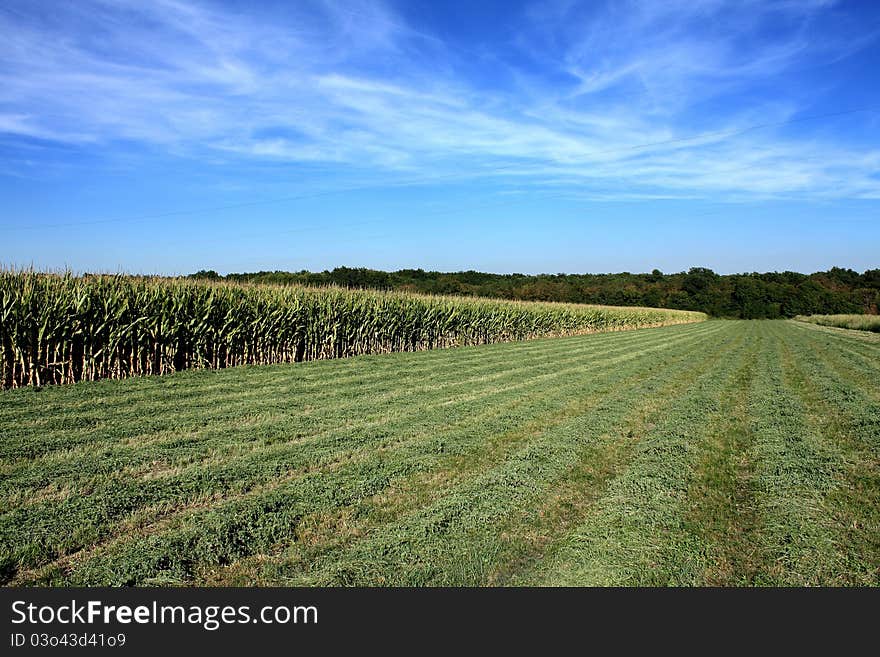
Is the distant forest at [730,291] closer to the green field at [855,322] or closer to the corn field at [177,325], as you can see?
the green field at [855,322]

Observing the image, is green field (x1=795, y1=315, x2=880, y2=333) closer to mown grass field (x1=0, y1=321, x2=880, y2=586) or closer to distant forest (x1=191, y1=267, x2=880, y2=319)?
distant forest (x1=191, y1=267, x2=880, y2=319)

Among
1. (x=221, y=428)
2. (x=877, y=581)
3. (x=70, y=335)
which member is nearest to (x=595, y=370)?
(x=221, y=428)

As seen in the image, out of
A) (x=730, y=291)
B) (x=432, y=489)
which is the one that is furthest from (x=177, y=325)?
(x=730, y=291)

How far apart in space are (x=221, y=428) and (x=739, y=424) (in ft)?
21.8

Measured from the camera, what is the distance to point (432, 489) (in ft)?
14.4

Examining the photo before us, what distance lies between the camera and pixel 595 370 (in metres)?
13.1

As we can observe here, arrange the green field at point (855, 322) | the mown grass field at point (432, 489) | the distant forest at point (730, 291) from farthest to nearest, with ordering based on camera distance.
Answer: the distant forest at point (730, 291), the green field at point (855, 322), the mown grass field at point (432, 489)

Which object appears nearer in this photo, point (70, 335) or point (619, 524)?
point (619, 524)

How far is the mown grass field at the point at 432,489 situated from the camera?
311 centimetres

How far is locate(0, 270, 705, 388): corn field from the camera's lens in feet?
31.6

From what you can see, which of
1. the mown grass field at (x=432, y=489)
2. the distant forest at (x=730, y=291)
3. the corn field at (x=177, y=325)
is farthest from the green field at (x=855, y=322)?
the mown grass field at (x=432, y=489)

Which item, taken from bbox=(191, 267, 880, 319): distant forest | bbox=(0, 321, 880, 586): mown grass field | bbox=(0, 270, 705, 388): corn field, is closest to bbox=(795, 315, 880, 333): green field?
bbox=(191, 267, 880, 319): distant forest

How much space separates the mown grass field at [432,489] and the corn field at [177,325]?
1.44 metres

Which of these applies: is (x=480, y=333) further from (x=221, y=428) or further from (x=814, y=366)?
(x=221, y=428)
